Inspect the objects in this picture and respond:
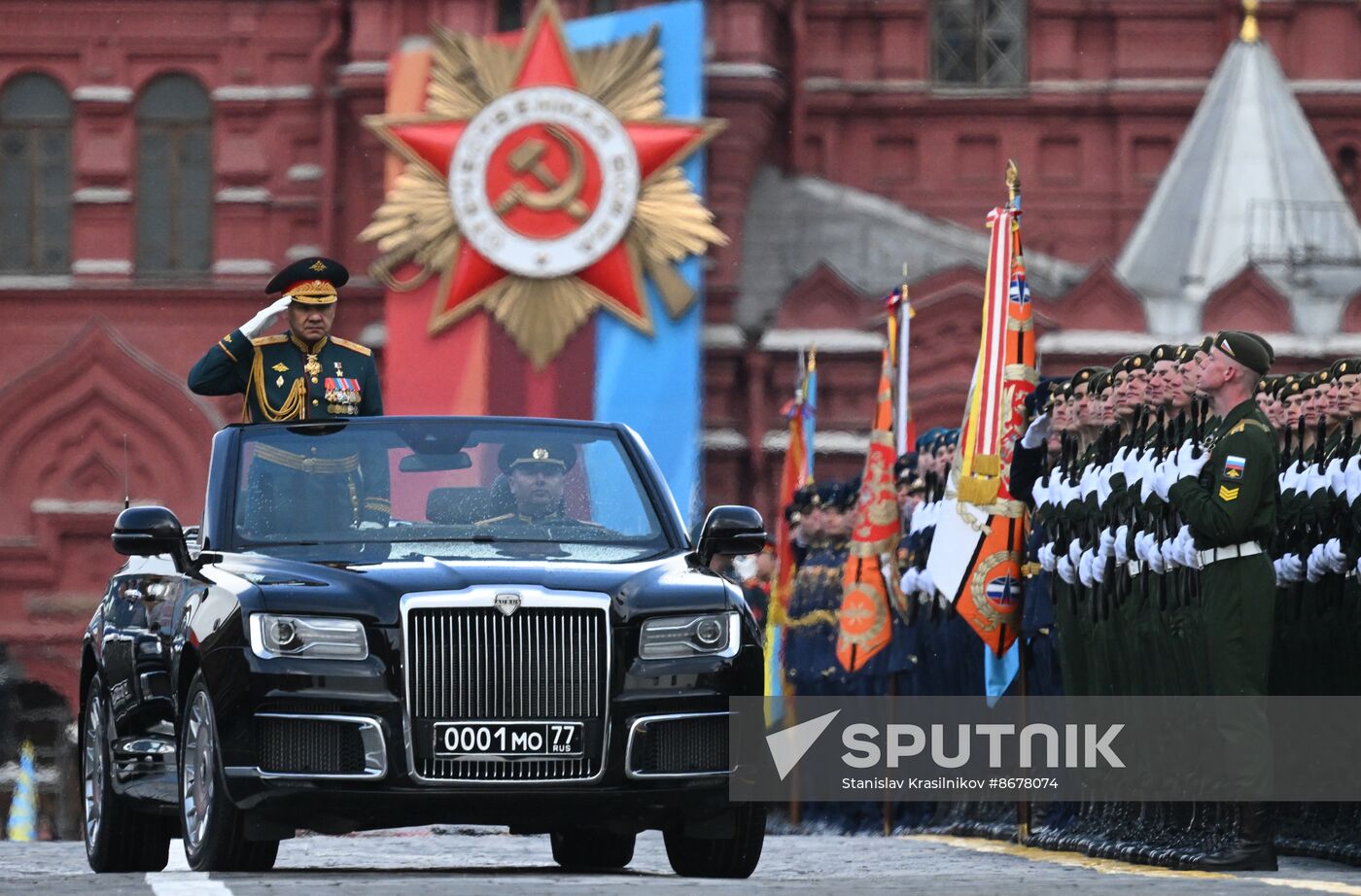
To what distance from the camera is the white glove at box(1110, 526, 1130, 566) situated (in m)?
10.4

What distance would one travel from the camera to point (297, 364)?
10.1m

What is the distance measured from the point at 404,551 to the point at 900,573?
7146 mm

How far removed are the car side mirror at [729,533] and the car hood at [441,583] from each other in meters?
0.21

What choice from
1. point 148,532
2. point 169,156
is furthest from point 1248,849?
point 169,156

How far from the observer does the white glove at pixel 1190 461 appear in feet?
32.0

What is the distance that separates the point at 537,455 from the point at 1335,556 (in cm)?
283

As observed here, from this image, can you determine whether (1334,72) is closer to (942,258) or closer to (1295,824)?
(942,258)

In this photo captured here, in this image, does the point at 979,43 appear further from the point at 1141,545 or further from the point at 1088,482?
the point at 1141,545

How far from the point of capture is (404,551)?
8.80 m

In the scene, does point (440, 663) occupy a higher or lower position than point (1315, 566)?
lower

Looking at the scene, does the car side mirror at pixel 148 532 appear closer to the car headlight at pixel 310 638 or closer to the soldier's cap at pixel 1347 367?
the car headlight at pixel 310 638

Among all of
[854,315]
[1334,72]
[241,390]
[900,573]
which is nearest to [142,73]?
[854,315]

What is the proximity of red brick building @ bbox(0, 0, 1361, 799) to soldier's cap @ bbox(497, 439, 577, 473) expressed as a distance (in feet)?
68.2

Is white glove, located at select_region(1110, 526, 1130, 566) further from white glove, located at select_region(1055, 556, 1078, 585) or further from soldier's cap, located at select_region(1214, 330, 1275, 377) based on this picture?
soldier's cap, located at select_region(1214, 330, 1275, 377)
